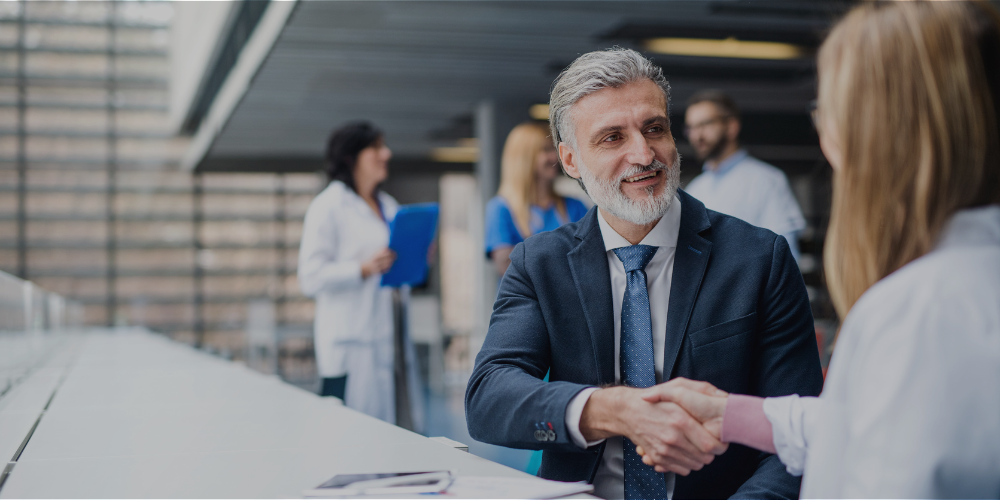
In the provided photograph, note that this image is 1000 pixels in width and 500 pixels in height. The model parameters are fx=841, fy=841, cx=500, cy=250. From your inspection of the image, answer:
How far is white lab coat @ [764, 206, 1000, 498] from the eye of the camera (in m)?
0.75

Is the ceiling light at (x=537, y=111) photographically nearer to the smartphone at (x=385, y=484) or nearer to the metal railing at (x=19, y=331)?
the metal railing at (x=19, y=331)

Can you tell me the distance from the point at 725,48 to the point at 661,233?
5.81 m

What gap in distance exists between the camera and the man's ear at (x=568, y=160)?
71.4 inches

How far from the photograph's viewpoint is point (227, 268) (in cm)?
1778

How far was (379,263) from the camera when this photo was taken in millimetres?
3318

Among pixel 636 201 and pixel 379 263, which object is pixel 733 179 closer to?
pixel 379 263

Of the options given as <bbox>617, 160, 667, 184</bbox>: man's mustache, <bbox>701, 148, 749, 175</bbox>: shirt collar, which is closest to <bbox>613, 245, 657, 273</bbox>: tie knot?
<bbox>617, 160, 667, 184</bbox>: man's mustache

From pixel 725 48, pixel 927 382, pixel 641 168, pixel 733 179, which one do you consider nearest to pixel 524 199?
pixel 733 179

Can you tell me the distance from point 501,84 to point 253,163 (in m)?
5.94

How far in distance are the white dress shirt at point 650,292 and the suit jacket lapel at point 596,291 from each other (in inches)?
0.8

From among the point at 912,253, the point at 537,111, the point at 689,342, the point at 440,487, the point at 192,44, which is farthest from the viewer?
the point at 192,44

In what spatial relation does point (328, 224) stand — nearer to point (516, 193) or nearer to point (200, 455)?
point (516, 193)

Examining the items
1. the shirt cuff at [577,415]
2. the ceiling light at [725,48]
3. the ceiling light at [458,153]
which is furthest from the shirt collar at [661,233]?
the ceiling light at [458,153]

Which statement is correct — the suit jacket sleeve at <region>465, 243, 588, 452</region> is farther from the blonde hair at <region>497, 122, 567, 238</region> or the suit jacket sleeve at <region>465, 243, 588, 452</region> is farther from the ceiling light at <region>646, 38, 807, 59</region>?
Result: the ceiling light at <region>646, 38, 807, 59</region>
